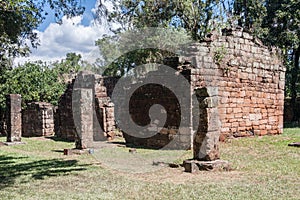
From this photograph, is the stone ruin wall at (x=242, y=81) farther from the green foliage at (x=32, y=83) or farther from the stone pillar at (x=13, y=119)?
the green foliage at (x=32, y=83)

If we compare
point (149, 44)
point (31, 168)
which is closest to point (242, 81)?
point (31, 168)

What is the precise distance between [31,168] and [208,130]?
4.69m

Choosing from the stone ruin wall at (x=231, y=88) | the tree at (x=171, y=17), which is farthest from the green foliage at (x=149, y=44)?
the stone ruin wall at (x=231, y=88)

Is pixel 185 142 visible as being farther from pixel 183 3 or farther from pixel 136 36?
pixel 136 36

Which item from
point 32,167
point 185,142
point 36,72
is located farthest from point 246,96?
point 36,72

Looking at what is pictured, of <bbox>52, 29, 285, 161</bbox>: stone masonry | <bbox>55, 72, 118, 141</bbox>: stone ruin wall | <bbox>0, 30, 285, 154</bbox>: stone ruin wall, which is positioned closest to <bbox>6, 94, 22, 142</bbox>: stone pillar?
<bbox>55, 72, 118, 141</bbox>: stone ruin wall

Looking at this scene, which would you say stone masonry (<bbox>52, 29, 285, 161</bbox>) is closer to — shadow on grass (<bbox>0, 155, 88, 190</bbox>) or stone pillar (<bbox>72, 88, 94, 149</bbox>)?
stone pillar (<bbox>72, 88, 94, 149</bbox>)

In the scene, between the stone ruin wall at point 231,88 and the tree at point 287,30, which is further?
the tree at point 287,30

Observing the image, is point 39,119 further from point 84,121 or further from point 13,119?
point 84,121

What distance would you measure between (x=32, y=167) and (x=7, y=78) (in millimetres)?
13908

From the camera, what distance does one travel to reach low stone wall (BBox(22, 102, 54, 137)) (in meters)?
19.4

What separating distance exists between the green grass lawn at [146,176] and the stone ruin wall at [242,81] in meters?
1.75

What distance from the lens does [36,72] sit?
A: 22312 millimetres

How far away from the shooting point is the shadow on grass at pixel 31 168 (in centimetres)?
777
